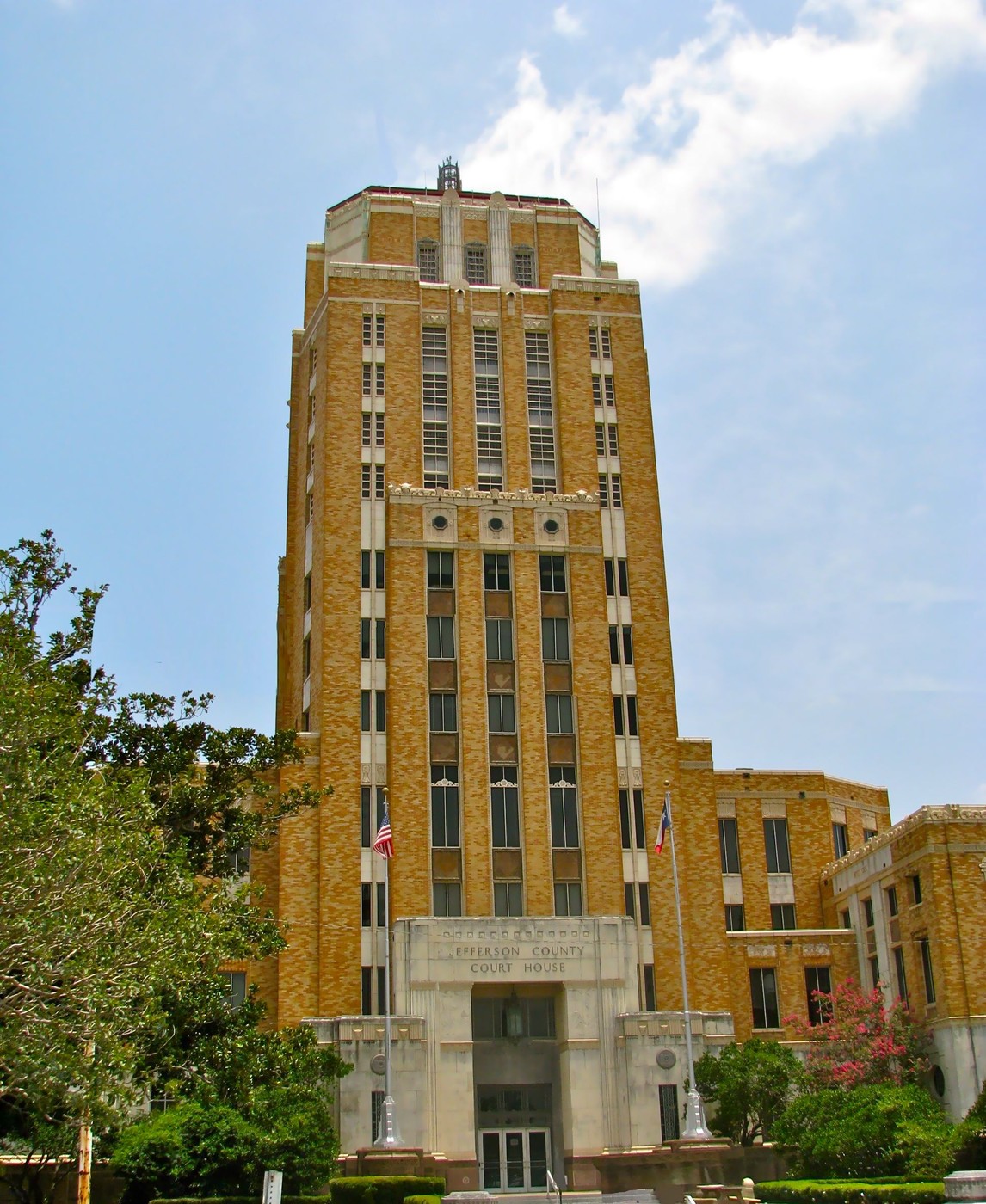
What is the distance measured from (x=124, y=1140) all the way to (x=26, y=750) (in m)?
18.7

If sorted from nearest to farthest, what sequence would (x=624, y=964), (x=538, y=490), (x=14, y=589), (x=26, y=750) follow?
(x=26, y=750)
(x=14, y=589)
(x=624, y=964)
(x=538, y=490)

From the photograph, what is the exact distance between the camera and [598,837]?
5791 centimetres

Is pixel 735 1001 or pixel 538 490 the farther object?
pixel 538 490

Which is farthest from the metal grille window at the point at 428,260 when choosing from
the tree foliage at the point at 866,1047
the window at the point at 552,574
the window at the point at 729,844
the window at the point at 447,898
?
the tree foliage at the point at 866,1047

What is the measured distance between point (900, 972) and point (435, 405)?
3175 cm

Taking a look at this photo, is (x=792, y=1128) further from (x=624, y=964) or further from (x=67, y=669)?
(x=67, y=669)

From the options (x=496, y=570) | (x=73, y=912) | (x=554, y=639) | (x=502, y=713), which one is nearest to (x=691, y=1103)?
(x=502, y=713)

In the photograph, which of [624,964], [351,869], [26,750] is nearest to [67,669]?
[26,750]

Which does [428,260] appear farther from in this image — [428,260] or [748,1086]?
[748,1086]

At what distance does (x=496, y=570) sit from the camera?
6169 cm

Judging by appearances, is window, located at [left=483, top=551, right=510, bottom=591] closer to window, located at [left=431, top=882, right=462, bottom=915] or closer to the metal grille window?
window, located at [left=431, top=882, right=462, bottom=915]

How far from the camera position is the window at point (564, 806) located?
5812 cm

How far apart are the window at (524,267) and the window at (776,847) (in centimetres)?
2909

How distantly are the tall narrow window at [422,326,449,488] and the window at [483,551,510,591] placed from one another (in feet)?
15.4
